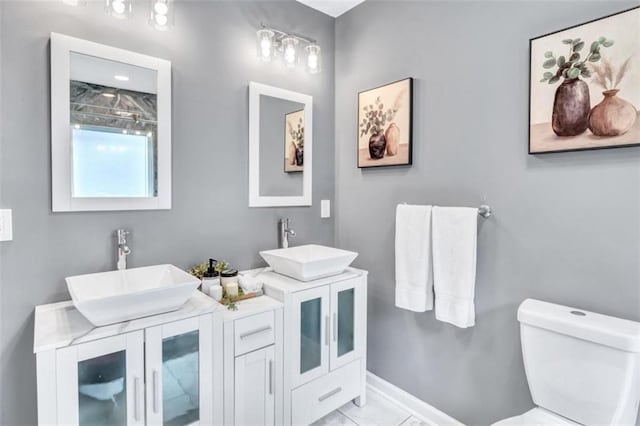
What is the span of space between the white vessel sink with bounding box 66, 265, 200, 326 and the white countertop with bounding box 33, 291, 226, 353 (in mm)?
30

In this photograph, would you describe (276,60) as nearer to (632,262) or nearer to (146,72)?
(146,72)

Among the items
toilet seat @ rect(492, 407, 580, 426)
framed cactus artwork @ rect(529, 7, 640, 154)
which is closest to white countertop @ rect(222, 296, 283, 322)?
toilet seat @ rect(492, 407, 580, 426)

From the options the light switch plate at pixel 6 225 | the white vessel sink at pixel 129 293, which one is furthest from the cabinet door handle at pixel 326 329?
the light switch plate at pixel 6 225

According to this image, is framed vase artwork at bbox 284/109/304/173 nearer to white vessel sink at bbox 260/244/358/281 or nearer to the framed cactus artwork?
white vessel sink at bbox 260/244/358/281

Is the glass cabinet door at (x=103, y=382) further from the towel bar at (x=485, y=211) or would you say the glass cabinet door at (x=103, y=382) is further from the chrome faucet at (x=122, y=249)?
the towel bar at (x=485, y=211)

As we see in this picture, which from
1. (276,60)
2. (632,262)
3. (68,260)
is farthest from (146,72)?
(632,262)

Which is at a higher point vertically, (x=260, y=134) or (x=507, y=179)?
(x=260, y=134)

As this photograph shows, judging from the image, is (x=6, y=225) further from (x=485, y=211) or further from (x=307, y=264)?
(x=485, y=211)

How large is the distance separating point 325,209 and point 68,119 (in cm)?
157

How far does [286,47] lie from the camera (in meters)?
2.10

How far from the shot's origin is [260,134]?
2.08 meters

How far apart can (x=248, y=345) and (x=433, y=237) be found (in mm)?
1084

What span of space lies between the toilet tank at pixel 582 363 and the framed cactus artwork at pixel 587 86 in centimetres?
68

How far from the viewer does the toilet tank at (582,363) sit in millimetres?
1140
